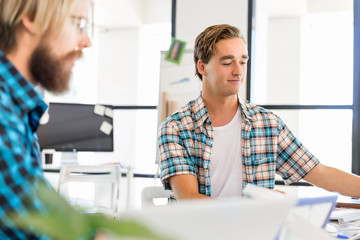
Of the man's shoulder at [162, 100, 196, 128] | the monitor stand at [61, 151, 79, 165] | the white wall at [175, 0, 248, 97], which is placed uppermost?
the white wall at [175, 0, 248, 97]

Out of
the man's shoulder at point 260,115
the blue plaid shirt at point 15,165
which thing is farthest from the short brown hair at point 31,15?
the man's shoulder at point 260,115

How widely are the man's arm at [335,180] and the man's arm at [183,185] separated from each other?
0.46 meters

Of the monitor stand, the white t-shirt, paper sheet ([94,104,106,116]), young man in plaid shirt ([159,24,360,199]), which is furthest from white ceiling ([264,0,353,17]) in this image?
the white t-shirt

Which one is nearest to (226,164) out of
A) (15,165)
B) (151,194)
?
(151,194)

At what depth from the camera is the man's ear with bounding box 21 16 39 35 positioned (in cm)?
79

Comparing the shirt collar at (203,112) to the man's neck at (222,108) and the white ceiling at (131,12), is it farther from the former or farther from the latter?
the white ceiling at (131,12)

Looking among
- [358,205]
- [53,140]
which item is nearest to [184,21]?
[53,140]

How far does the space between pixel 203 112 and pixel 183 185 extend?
0.32 metres

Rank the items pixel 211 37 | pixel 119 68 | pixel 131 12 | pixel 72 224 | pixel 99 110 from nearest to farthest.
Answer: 1. pixel 72 224
2. pixel 211 37
3. pixel 99 110
4. pixel 131 12
5. pixel 119 68

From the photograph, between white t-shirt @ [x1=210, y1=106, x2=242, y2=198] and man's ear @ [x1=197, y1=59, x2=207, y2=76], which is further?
man's ear @ [x1=197, y1=59, x2=207, y2=76]

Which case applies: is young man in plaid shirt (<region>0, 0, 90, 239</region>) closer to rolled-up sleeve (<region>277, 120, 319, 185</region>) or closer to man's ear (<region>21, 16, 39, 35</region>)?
man's ear (<region>21, 16, 39, 35</region>)

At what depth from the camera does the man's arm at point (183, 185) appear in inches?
60.5

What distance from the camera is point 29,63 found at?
0.81 m

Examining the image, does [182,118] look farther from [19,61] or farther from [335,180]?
[19,61]
